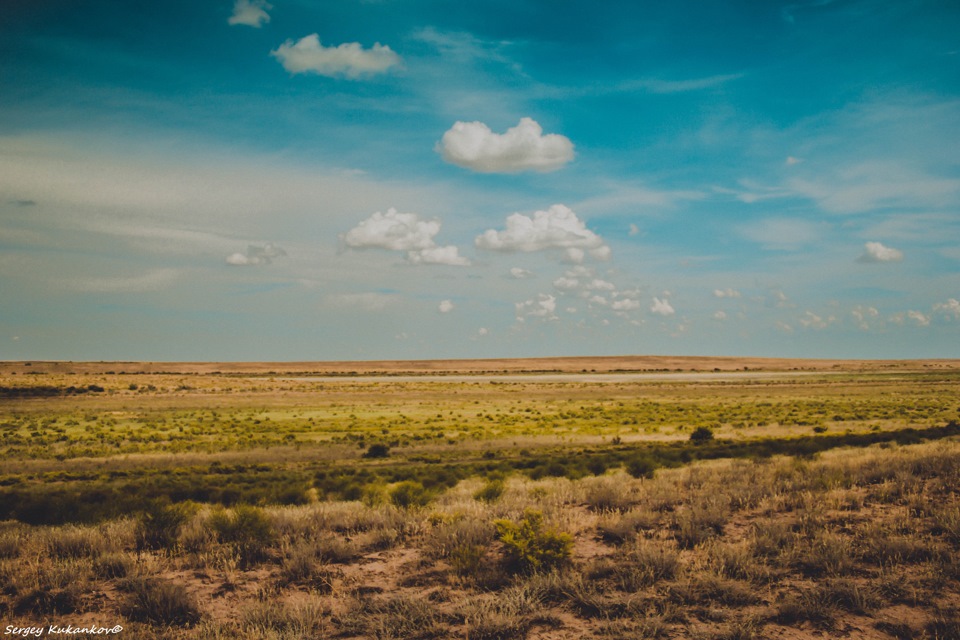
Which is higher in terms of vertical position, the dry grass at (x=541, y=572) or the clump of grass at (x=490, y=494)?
the dry grass at (x=541, y=572)

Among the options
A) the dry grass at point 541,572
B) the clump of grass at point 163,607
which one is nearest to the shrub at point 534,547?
the dry grass at point 541,572

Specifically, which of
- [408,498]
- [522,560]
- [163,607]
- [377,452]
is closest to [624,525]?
[522,560]

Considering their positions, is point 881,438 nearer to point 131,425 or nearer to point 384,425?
point 384,425

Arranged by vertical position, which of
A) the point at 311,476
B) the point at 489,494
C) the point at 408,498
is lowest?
the point at 311,476

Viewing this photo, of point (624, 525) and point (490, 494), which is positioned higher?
point (624, 525)

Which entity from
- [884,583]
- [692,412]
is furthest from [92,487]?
[692,412]

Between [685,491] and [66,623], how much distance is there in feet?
32.8

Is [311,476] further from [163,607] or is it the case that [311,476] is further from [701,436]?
[701,436]

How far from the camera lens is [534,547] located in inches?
305

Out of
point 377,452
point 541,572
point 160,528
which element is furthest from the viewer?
point 377,452

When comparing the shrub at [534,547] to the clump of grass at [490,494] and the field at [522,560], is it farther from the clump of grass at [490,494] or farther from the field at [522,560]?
the clump of grass at [490,494]

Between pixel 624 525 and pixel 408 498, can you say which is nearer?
pixel 624 525

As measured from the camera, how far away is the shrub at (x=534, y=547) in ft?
24.8

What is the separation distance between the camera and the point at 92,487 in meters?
20.4
